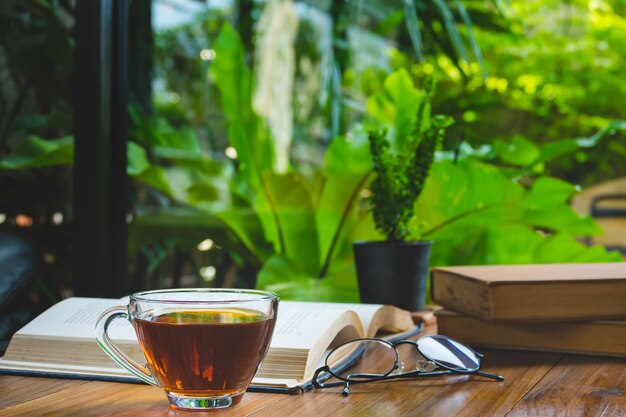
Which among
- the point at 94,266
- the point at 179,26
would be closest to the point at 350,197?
the point at 94,266

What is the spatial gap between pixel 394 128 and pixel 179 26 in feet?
2.75

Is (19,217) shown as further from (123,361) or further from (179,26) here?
(123,361)

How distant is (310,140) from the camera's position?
98.0 inches

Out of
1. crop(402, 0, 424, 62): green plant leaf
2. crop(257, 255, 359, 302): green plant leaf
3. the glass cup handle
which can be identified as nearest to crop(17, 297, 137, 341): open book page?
the glass cup handle

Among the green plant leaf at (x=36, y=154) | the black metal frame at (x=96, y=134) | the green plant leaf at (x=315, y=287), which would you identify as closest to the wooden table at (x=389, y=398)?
the green plant leaf at (x=315, y=287)

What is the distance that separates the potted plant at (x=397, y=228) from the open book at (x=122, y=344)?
21cm

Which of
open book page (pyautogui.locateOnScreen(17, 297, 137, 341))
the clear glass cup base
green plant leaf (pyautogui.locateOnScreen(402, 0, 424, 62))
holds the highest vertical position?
green plant leaf (pyautogui.locateOnScreen(402, 0, 424, 62))

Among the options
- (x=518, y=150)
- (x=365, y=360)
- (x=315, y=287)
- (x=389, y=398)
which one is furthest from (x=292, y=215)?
(x=389, y=398)

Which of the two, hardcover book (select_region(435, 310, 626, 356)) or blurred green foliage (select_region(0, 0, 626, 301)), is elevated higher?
blurred green foliage (select_region(0, 0, 626, 301))

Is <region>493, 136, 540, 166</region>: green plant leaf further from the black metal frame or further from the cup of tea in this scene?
the cup of tea

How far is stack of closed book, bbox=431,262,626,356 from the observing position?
821 millimetres

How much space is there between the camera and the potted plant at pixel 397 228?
107cm

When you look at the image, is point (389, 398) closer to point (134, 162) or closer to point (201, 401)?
point (201, 401)

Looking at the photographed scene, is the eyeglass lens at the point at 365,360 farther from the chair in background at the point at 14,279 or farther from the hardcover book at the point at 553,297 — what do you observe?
the chair in background at the point at 14,279
